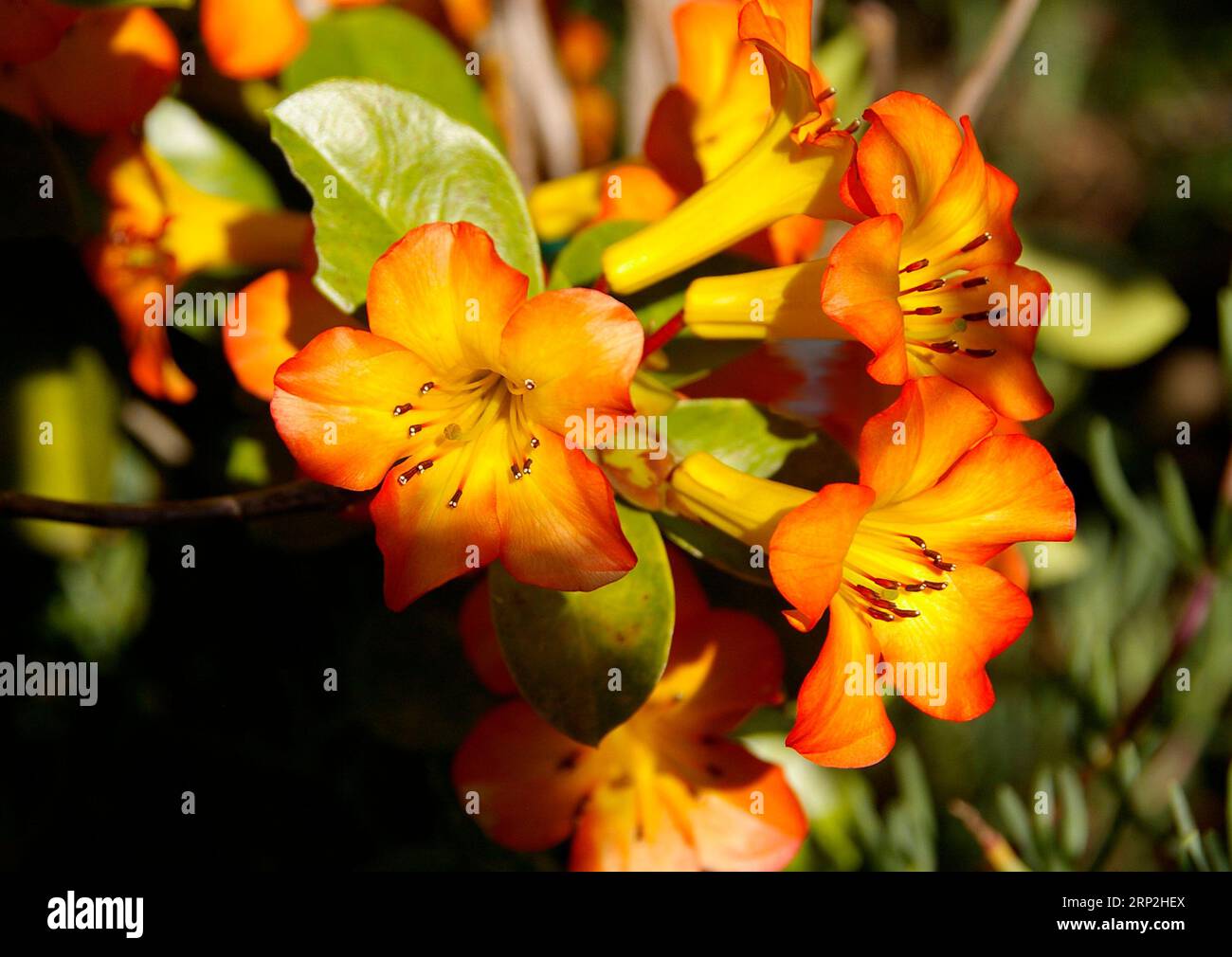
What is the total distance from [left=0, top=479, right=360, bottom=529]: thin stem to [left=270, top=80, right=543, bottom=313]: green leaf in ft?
0.40

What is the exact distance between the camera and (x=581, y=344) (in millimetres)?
618

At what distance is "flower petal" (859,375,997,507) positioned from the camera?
0.63 metres

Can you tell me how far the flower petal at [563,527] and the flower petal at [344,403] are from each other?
0.27ft

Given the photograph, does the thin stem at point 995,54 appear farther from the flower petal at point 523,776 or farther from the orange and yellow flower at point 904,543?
the flower petal at point 523,776

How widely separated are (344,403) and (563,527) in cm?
14

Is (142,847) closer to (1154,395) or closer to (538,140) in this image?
(538,140)

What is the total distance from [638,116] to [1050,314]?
477 mm

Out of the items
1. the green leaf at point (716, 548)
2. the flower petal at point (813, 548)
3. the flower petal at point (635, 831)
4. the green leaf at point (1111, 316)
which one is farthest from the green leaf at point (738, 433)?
the green leaf at point (1111, 316)

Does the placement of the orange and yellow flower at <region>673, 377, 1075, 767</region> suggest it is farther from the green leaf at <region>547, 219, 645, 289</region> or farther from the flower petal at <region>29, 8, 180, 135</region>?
the flower petal at <region>29, 8, 180, 135</region>

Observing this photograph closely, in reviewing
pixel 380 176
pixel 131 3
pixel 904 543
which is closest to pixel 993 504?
pixel 904 543

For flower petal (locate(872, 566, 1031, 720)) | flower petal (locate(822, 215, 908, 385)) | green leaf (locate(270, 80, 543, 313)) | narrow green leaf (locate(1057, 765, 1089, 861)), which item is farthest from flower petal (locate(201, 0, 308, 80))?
narrow green leaf (locate(1057, 765, 1089, 861))

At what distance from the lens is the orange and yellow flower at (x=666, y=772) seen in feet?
2.74

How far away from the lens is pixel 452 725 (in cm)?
95

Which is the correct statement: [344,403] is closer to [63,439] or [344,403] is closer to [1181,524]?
[63,439]
